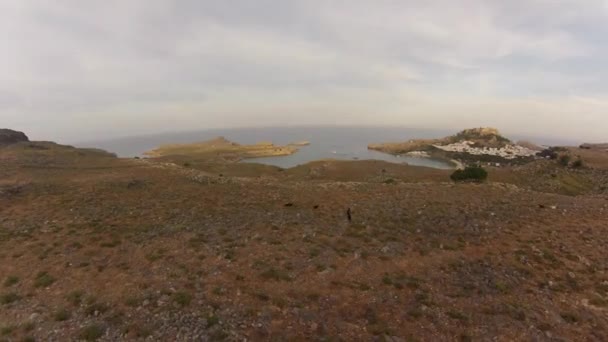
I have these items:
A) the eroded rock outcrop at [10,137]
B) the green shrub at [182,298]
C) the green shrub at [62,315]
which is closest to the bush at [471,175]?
the green shrub at [182,298]

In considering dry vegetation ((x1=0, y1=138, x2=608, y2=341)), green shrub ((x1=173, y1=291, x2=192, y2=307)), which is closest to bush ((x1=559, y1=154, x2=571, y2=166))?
dry vegetation ((x1=0, y1=138, x2=608, y2=341))

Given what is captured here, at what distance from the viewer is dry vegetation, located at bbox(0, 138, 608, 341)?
11125mm

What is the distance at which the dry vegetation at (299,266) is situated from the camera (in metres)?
11.1

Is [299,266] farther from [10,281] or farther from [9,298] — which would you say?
[10,281]

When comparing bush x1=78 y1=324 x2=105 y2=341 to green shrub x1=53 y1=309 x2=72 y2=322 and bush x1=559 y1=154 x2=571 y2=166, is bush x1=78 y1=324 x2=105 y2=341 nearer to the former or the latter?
green shrub x1=53 y1=309 x2=72 y2=322

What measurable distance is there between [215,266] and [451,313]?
415 inches

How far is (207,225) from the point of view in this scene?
21.2m

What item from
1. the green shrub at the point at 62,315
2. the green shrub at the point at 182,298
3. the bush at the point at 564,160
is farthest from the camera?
the bush at the point at 564,160

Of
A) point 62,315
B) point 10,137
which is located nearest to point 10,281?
point 62,315

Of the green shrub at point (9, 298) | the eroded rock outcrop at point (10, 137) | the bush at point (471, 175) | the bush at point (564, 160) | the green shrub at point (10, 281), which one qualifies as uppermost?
the eroded rock outcrop at point (10, 137)

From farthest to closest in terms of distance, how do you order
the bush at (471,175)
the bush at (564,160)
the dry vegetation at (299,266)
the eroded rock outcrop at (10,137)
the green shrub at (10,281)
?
the eroded rock outcrop at (10,137) → the bush at (564,160) → the bush at (471,175) → the green shrub at (10,281) → the dry vegetation at (299,266)

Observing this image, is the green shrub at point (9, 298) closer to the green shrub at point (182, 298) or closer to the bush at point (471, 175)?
the green shrub at point (182, 298)

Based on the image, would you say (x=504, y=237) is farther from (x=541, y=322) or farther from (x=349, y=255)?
(x=349, y=255)

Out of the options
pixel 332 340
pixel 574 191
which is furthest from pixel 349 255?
pixel 574 191
